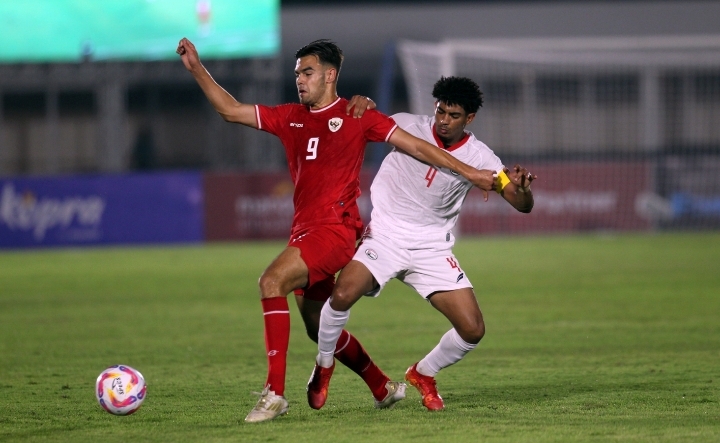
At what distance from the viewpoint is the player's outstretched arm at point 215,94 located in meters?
6.64

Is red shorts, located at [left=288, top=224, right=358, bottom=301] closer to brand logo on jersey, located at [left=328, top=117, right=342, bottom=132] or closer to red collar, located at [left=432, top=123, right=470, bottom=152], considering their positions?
brand logo on jersey, located at [left=328, top=117, right=342, bottom=132]

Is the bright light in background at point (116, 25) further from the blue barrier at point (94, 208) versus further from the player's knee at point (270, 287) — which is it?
the player's knee at point (270, 287)

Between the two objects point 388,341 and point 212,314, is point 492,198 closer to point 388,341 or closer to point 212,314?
point 212,314

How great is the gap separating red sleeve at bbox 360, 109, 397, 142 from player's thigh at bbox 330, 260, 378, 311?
29.8 inches

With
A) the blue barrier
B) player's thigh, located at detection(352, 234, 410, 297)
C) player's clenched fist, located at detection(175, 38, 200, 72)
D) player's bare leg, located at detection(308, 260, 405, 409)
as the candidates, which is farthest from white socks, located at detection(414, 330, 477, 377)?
the blue barrier

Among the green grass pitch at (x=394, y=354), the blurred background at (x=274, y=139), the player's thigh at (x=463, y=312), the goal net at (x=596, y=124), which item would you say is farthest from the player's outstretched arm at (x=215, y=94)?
the blurred background at (x=274, y=139)

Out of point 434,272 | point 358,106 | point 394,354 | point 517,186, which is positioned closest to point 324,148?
point 358,106

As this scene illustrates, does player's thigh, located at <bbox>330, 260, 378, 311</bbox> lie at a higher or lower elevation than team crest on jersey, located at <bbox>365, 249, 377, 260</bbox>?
lower

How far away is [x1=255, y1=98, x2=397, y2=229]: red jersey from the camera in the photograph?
262 inches

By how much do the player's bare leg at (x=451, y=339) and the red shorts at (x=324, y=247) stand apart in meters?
0.66

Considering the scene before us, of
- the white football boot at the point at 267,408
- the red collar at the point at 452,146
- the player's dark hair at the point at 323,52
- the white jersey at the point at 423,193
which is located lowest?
the white football boot at the point at 267,408

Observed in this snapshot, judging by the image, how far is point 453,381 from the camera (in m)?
7.97

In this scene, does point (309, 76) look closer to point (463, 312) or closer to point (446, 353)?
point (463, 312)

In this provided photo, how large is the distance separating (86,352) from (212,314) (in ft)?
9.44
